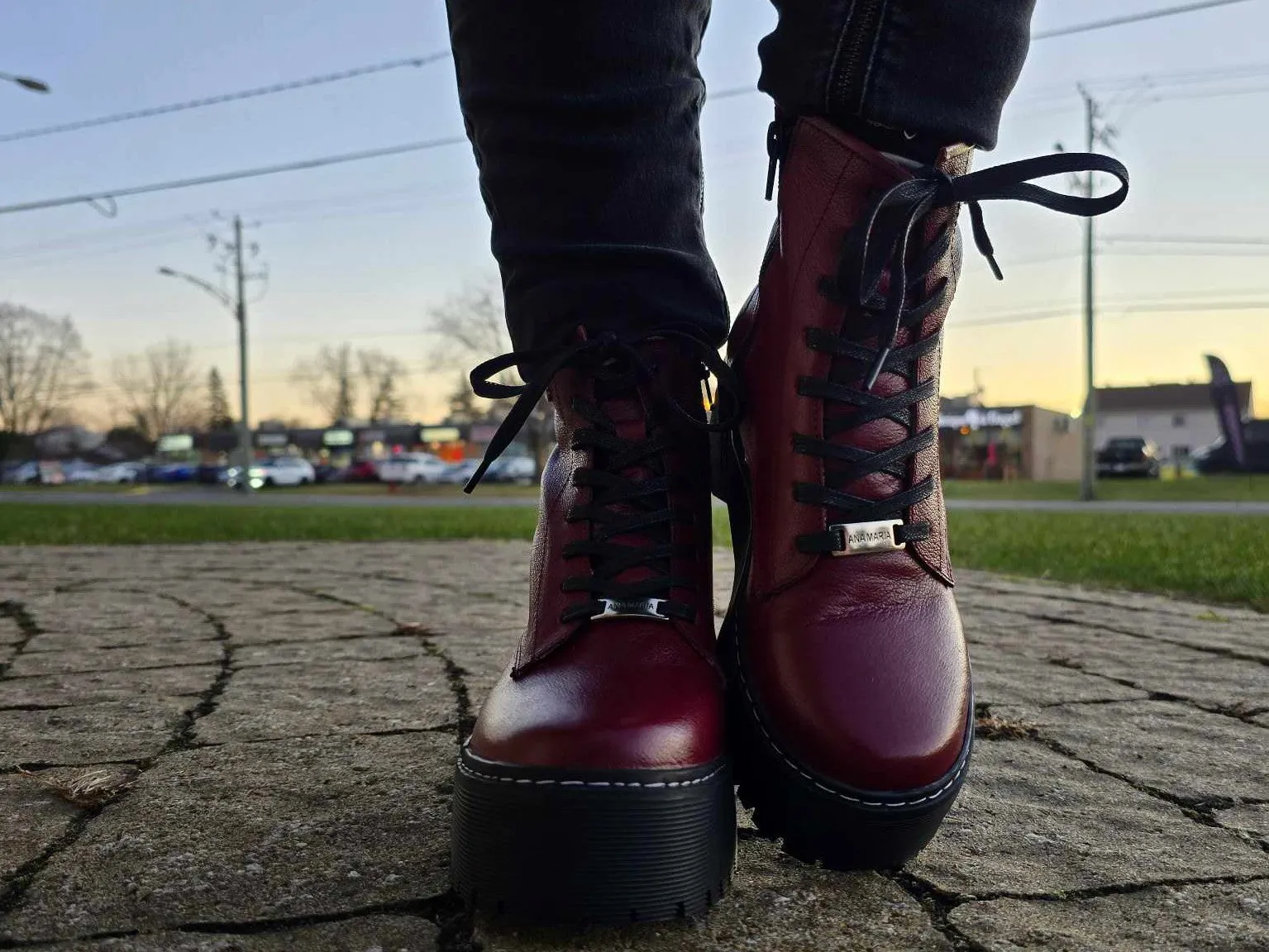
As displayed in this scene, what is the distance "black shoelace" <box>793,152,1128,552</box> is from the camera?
2.66 ft

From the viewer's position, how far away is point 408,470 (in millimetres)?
34906

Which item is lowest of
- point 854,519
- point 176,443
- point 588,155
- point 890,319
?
point 854,519

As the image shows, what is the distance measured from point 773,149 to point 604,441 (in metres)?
0.31

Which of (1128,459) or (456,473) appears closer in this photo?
(1128,459)

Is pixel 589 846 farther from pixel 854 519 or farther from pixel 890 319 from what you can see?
pixel 890 319

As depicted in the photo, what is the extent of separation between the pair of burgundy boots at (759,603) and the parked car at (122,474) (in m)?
49.3

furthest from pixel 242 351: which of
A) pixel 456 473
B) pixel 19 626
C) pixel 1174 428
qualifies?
pixel 1174 428

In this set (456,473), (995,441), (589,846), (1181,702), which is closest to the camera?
(589,846)

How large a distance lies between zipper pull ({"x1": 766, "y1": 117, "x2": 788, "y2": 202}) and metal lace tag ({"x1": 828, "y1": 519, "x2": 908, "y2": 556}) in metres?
0.33

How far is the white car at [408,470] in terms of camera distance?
114 feet

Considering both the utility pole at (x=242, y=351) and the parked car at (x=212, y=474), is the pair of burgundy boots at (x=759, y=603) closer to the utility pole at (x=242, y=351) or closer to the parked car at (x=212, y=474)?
the utility pole at (x=242, y=351)

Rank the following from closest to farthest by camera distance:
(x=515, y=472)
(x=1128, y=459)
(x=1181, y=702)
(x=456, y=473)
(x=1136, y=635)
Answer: (x=1181, y=702)
(x=1136, y=635)
(x=1128, y=459)
(x=515, y=472)
(x=456, y=473)

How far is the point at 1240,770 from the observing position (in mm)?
1077

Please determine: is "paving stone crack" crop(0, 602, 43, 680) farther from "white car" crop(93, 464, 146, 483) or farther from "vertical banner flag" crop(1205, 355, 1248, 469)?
"white car" crop(93, 464, 146, 483)
